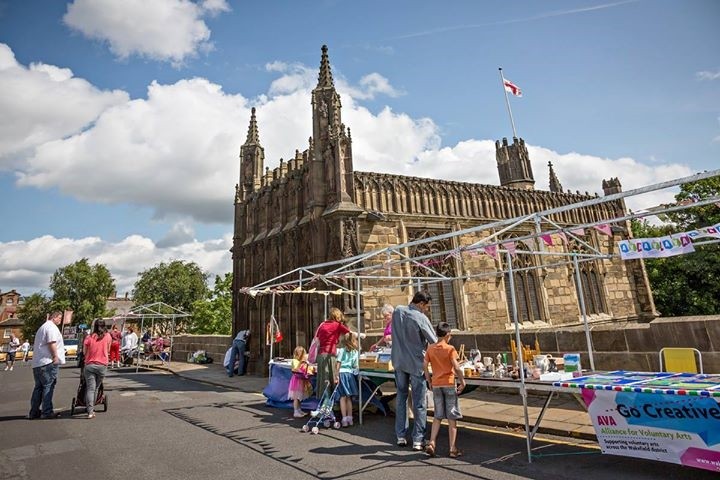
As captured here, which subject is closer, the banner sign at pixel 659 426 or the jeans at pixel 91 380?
the banner sign at pixel 659 426

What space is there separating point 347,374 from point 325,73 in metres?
13.2

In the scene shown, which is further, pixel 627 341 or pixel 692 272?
pixel 692 272

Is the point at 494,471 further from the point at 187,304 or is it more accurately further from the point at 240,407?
the point at 187,304

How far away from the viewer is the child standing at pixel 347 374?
7504 millimetres

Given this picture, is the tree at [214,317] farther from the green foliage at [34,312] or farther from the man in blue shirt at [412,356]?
the man in blue shirt at [412,356]

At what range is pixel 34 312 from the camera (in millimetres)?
54781

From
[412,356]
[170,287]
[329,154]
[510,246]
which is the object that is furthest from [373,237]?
[170,287]

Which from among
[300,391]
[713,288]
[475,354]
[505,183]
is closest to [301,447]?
[300,391]

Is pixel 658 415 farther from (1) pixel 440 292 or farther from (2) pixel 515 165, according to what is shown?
(2) pixel 515 165

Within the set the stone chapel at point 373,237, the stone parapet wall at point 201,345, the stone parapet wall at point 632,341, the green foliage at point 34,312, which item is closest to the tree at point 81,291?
the green foliage at point 34,312

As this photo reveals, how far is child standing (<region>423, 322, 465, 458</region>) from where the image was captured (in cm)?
538

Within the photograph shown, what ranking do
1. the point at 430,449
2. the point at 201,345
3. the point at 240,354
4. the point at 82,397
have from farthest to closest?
the point at 201,345 < the point at 240,354 < the point at 82,397 < the point at 430,449

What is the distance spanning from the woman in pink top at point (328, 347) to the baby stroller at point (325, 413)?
0.13 m

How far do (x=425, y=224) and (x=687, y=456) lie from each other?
41.4 feet
